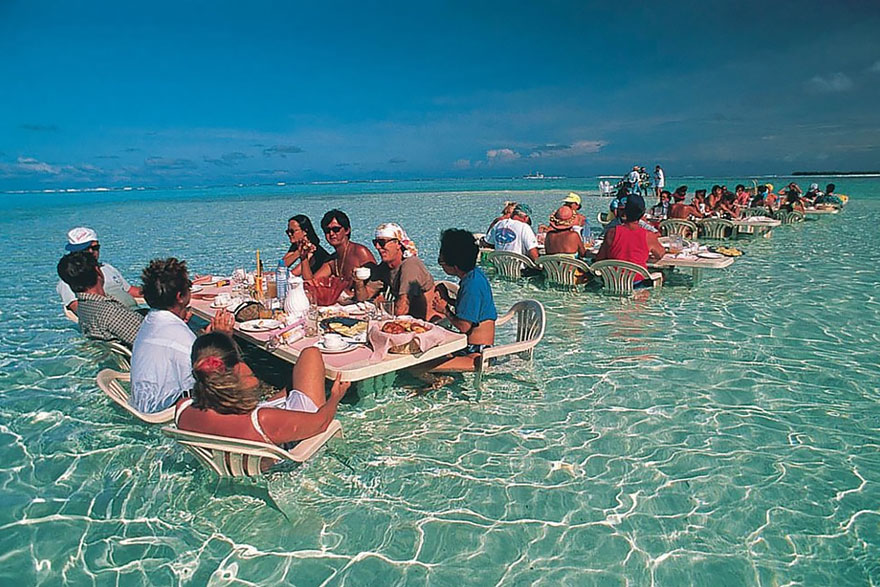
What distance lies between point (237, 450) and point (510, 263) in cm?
701

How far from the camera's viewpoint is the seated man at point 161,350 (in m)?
3.49

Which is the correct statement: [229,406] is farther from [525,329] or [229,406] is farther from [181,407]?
[525,329]

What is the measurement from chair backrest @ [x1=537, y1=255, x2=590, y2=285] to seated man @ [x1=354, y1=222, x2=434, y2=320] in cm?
380

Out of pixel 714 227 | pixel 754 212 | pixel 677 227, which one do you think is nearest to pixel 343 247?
pixel 677 227

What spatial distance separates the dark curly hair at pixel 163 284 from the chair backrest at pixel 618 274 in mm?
6056

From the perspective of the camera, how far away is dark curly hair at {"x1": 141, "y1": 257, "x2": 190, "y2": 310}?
3.54m

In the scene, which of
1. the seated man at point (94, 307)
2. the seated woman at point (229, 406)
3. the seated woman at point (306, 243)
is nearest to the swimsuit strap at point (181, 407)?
the seated woman at point (229, 406)

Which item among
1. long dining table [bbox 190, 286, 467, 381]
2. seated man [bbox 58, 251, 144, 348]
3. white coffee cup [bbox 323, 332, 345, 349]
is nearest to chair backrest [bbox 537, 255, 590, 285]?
long dining table [bbox 190, 286, 467, 381]

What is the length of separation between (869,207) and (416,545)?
31889 mm

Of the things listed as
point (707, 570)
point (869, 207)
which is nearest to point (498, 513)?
point (707, 570)

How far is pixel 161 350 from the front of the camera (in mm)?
3494

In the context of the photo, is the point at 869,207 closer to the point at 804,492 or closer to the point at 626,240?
the point at 626,240

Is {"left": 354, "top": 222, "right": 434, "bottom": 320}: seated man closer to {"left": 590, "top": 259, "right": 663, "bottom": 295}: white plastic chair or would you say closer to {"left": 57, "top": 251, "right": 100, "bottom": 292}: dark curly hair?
{"left": 57, "top": 251, "right": 100, "bottom": 292}: dark curly hair

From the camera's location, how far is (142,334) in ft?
11.6
